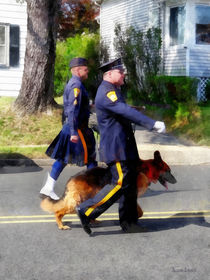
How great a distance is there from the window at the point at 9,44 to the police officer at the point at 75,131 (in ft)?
45.1

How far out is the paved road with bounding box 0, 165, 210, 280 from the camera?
4.71 meters

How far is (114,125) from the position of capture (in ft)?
18.9

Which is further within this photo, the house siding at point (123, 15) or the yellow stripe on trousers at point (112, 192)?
the house siding at point (123, 15)

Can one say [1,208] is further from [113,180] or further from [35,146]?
[35,146]

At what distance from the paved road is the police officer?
2.44 ft

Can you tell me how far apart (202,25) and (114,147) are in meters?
16.5

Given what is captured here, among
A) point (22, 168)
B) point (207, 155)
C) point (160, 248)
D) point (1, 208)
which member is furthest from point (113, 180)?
point (207, 155)

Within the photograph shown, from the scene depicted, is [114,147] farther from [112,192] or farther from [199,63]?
[199,63]

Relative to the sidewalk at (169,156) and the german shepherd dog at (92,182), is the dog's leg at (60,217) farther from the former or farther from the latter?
the sidewalk at (169,156)

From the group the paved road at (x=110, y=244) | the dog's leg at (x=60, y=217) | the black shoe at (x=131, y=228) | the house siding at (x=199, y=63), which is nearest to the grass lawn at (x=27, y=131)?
the paved road at (x=110, y=244)

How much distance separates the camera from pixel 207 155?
470 inches

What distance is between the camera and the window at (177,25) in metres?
21.3

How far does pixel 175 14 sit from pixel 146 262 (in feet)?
59.4

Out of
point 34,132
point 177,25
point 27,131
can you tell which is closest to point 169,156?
point 34,132
